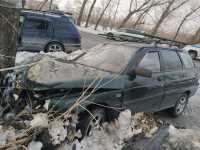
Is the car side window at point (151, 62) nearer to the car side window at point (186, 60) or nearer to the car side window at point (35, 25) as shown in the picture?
the car side window at point (186, 60)

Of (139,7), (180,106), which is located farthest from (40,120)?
(139,7)

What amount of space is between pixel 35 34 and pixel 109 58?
5.94 metres

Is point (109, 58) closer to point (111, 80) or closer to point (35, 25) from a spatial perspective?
point (111, 80)

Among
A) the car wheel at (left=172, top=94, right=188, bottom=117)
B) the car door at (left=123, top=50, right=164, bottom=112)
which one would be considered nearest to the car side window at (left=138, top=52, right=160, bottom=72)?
the car door at (left=123, top=50, right=164, bottom=112)

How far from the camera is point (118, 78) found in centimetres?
439

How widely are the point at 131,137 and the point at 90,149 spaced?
734 millimetres

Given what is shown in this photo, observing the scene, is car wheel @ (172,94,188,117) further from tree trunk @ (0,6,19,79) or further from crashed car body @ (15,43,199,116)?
tree trunk @ (0,6,19,79)

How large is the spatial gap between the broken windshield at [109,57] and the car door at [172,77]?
35.6 inches

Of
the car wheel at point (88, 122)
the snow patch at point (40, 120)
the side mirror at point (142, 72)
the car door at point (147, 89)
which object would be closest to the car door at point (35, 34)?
the car door at point (147, 89)

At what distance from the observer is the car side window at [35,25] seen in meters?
10.1

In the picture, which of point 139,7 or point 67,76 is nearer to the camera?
point 67,76

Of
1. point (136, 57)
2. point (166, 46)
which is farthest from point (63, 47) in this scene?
point (136, 57)

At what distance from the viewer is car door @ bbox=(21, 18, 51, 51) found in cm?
1003

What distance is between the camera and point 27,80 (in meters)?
3.70
